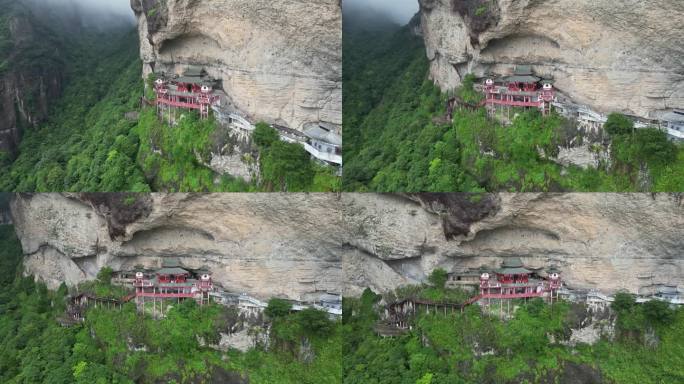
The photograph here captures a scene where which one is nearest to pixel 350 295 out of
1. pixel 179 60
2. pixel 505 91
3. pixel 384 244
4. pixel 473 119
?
pixel 384 244

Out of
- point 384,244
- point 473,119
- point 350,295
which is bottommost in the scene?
point 350,295

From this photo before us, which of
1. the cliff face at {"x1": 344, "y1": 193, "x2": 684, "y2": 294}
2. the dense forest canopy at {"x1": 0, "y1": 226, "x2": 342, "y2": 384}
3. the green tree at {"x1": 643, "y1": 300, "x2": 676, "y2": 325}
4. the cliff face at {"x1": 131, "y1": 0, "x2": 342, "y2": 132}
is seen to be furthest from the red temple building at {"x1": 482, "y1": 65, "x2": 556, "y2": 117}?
the dense forest canopy at {"x1": 0, "y1": 226, "x2": 342, "y2": 384}

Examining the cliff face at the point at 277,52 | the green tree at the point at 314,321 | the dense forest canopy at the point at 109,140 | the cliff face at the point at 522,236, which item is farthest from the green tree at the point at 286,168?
the green tree at the point at 314,321

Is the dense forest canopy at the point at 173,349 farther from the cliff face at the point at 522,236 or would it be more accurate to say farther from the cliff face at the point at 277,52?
the cliff face at the point at 277,52

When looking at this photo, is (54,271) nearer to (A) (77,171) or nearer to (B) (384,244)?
(A) (77,171)

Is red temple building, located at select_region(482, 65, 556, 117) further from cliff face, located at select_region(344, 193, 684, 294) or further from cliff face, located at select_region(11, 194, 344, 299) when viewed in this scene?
cliff face, located at select_region(11, 194, 344, 299)
